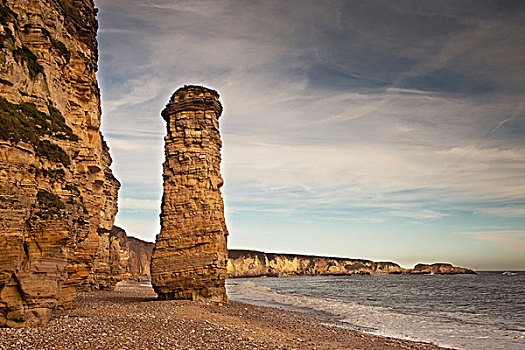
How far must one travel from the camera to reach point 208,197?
22.2 metres

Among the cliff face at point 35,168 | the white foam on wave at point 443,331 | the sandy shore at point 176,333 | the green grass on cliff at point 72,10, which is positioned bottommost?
the white foam on wave at point 443,331

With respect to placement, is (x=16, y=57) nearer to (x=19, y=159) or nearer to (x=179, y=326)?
(x=19, y=159)

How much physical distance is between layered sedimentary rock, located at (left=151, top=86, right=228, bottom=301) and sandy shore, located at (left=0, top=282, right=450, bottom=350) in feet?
8.81

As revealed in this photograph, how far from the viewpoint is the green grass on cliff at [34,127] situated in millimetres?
10555

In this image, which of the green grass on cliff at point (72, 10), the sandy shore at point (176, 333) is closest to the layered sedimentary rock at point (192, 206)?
the sandy shore at point (176, 333)

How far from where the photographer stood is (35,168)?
11.2m

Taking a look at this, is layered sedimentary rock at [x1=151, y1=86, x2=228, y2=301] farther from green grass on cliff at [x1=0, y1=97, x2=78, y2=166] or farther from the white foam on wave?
green grass on cliff at [x1=0, y1=97, x2=78, y2=166]

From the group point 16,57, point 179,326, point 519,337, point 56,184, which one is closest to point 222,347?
point 179,326

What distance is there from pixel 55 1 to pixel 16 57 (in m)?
4.47

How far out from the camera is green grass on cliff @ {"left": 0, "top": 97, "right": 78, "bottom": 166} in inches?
416

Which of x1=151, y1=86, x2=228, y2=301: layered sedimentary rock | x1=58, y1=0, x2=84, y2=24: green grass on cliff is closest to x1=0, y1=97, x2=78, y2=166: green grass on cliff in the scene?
x1=58, y1=0, x2=84, y2=24: green grass on cliff

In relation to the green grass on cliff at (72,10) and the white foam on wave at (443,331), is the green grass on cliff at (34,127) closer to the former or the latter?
the green grass on cliff at (72,10)

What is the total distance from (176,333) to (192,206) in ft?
35.5

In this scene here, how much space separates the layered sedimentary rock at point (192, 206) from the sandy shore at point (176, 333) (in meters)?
2.69
